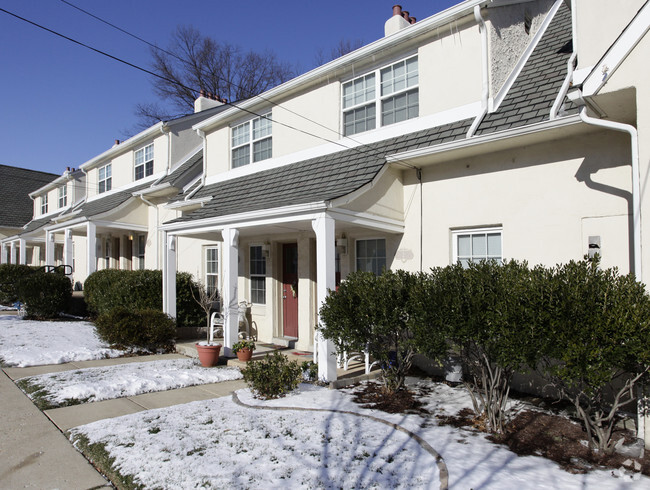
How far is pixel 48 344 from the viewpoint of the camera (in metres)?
10.1

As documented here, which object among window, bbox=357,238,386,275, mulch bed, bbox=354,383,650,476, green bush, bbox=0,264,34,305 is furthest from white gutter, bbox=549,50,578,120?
green bush, bbox=0,264,34,305

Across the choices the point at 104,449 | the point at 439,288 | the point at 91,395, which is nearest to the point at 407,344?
the point at 439,288

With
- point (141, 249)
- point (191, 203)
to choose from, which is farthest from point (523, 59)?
point (141, 249)

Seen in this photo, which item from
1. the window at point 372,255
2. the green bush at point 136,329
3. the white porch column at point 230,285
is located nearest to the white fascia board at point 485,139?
the window at point 372,255

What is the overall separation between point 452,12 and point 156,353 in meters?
8.89

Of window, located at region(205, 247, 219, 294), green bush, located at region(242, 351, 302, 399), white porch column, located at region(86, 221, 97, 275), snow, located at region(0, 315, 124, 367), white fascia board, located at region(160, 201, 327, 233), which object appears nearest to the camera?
green bush, located at region(242, 351, 302, 399)

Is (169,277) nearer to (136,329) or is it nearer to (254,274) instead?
(136,329)

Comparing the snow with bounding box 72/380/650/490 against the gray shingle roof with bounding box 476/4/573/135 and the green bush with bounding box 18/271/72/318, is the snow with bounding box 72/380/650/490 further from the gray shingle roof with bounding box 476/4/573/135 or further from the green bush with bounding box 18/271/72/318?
the green bush with bounding box 18/271/72/318

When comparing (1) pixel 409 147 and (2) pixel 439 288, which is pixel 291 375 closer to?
(2) pixel 439 288

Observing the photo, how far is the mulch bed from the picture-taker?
417 cm

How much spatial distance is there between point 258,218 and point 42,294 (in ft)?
32.5

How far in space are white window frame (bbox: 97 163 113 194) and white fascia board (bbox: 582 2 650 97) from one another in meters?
18.5

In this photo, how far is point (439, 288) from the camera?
5246 millimetres

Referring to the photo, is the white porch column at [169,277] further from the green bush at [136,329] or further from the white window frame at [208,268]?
the white window frame at [208,268]
